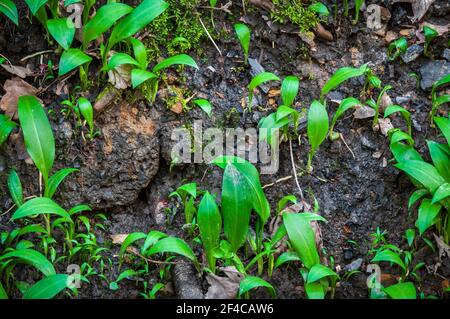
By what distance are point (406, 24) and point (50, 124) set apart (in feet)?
6.65

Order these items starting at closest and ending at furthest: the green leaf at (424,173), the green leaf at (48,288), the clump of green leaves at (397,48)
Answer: the green leaf at (48,288), the green leaf at (424,173), the clump of green leaves at (397,48)

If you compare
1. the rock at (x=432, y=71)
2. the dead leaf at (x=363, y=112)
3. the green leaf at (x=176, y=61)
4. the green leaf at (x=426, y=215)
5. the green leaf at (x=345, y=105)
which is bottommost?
the green leaf at (x=426, y=215)

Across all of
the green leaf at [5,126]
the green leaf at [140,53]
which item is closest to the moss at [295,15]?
the green leaf at [140,53]

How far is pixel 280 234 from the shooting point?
7.16ft

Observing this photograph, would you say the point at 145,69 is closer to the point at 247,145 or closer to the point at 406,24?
the point at 247,145

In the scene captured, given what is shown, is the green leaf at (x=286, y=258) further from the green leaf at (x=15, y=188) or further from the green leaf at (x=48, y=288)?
the green leaf at (x=15, y=188)

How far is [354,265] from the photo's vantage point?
2238 mm

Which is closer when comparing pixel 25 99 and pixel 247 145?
pixel 25 99

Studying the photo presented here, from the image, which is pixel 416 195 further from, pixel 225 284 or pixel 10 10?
pixel 10 10

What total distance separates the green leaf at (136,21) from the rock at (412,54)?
1340mm

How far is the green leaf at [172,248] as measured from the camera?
207 centimetres

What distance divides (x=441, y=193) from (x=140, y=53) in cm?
156
